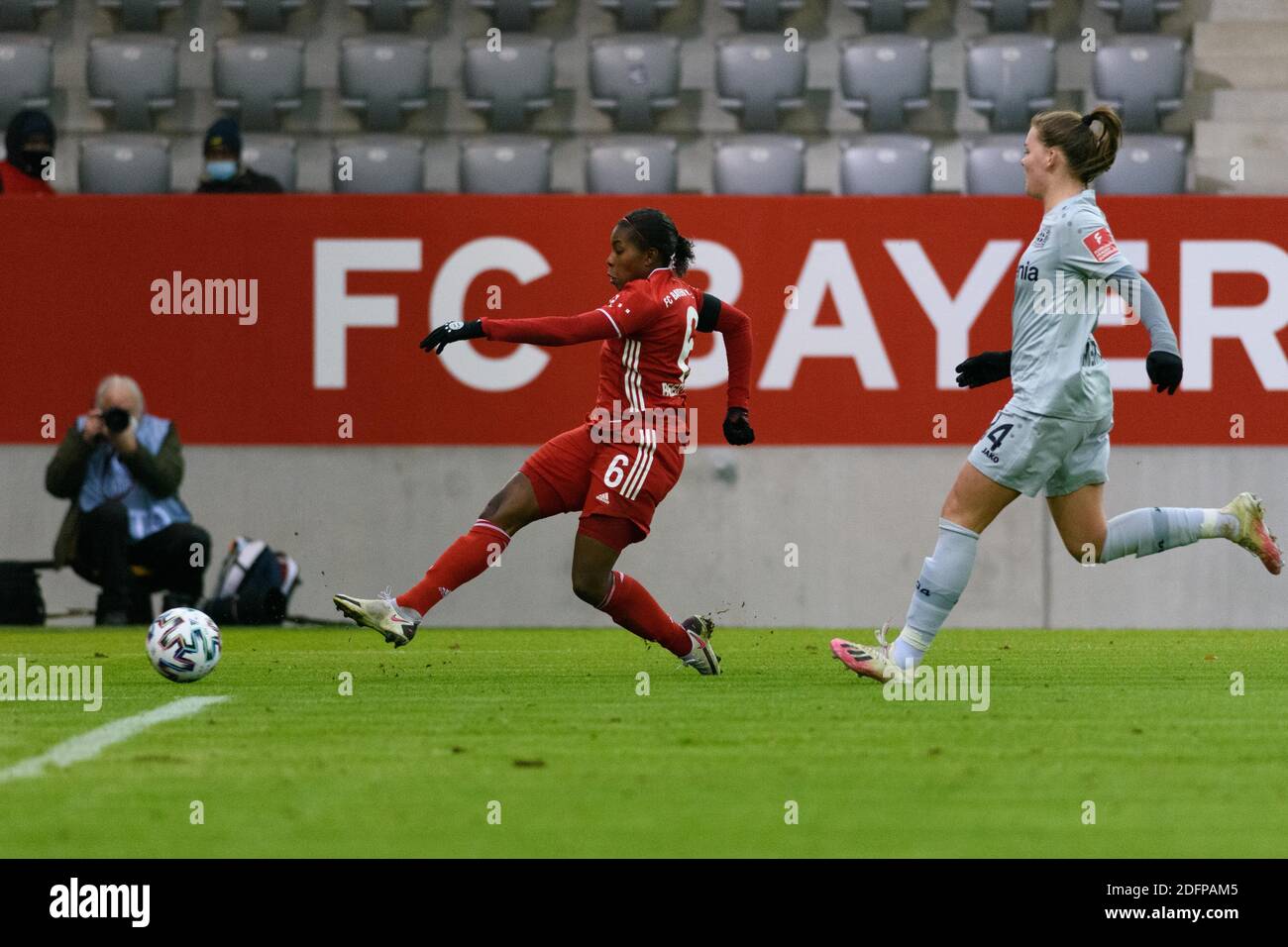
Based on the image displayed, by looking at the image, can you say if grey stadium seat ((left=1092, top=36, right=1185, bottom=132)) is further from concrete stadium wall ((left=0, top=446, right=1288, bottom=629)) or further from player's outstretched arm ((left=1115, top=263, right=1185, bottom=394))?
player's outstretched arm ((left=1115, top=263, right=1185, bottom=394))

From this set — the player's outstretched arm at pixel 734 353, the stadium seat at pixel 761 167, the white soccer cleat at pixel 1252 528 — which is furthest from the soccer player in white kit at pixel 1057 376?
the stadium seat at pixel 761 167

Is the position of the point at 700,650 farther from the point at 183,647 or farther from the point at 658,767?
the point at 658,767

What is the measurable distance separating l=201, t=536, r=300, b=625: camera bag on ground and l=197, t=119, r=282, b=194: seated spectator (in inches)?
89.4

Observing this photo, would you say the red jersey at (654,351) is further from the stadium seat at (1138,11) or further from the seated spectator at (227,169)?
the stadium seat at (1138,11)

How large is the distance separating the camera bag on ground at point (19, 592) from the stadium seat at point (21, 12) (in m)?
4.89

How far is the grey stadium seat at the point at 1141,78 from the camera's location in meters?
13.7

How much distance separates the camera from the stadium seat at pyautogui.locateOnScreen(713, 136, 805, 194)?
13078 millimetres

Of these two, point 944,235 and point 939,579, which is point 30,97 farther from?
point 939,579

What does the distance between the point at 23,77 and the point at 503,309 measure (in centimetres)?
447

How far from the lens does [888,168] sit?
13016 millimetres

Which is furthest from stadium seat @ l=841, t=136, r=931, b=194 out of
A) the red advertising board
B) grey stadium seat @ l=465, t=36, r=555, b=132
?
grey stadium seat @ l=465, t=36, r=555, b=132

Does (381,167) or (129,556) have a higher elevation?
(381,167)

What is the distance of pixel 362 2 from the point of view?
14.4 metres

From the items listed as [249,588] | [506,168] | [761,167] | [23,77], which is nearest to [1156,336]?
[249,588]
